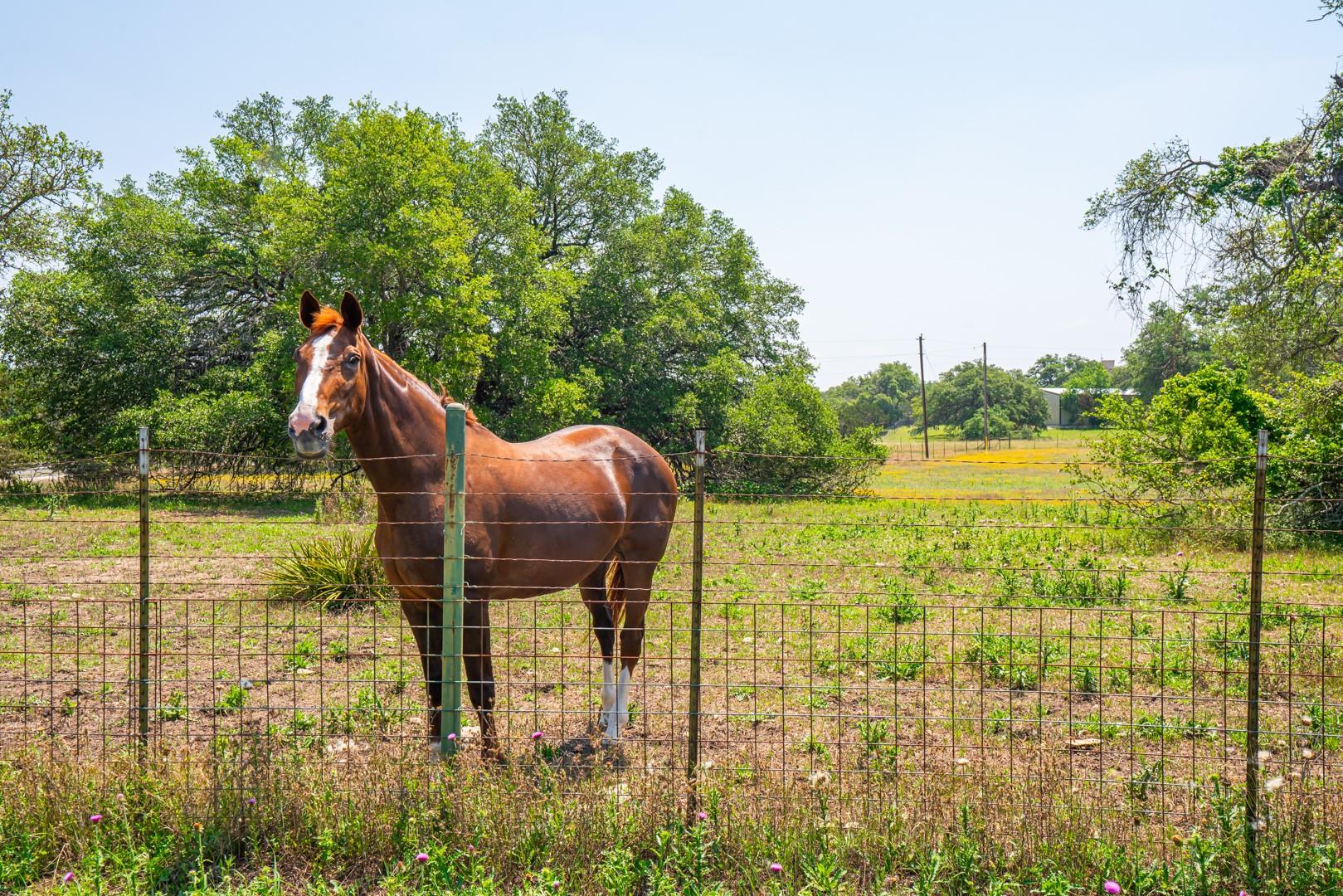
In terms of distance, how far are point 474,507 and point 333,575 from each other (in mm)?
4925

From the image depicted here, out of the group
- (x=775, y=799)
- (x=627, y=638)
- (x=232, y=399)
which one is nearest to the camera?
(x=775, y=799)

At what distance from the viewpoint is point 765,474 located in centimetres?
2336

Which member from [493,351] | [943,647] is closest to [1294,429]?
[943,647]

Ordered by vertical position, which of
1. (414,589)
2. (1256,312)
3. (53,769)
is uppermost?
(1256,312)

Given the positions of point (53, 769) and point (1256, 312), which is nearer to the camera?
point (53, 769)

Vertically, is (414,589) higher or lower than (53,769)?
higher

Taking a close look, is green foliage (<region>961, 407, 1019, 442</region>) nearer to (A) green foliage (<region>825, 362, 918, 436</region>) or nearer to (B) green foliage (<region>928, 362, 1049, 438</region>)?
(B) green foliage (<region>928, 362, 1049, 438</region>)

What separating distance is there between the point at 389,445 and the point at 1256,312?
1281cm

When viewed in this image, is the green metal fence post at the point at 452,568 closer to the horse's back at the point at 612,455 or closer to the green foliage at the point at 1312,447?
the horse's back at the point at 612,455

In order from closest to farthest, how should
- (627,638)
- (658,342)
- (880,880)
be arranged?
1. (880,880)
2. (627,638)
3. (658,342)

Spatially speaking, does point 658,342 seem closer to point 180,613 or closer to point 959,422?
point 180,613

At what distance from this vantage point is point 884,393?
13100 centimetres

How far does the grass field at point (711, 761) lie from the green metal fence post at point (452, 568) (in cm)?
21

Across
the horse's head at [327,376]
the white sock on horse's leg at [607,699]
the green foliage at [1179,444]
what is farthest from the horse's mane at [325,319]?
the green foliage at [1179,444]
